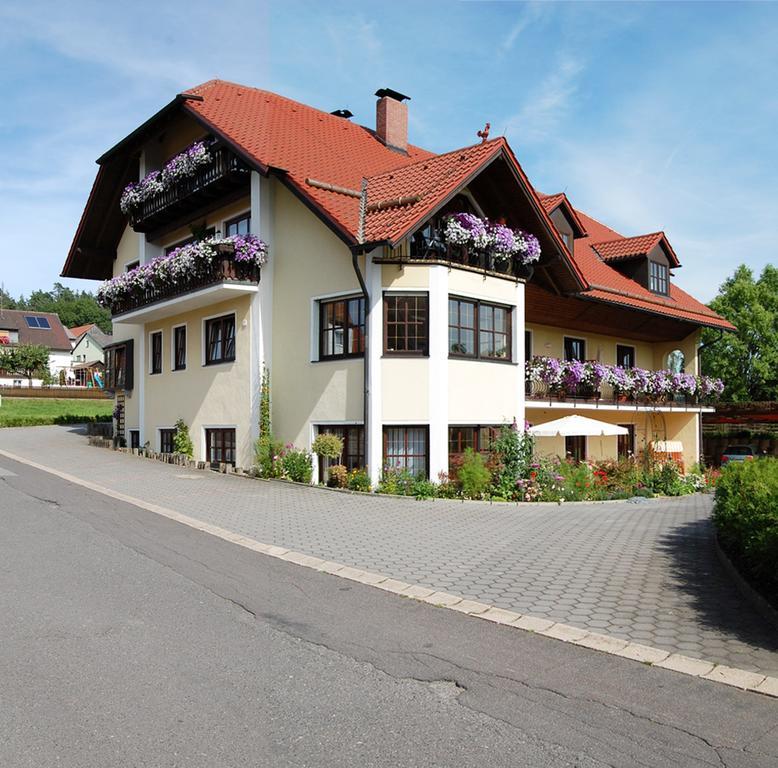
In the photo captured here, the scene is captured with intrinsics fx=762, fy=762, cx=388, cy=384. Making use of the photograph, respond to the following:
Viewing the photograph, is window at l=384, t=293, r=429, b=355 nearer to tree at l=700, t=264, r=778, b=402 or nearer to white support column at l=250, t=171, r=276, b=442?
white support column at l=250, t=171, r=276, b=442

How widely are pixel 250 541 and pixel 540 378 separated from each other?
11.5 meters

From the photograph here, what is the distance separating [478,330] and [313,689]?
13404mm

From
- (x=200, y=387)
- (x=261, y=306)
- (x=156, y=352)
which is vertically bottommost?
(x=200, y=387)

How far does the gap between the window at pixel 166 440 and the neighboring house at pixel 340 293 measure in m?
0.10

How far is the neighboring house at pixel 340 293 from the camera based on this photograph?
16594 mm

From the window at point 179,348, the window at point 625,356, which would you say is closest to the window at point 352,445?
the window at point 179,348

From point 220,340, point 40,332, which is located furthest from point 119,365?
point 40,332

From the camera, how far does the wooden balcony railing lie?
1875 cm

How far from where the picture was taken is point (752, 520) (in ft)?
24.0

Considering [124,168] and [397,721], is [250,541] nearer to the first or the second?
[397,721]

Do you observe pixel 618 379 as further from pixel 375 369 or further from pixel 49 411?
pixel 49 411

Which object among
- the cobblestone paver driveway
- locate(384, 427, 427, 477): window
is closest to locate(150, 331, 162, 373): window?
the cobblestone paver driveway

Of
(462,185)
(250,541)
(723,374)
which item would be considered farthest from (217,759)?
(723,374)

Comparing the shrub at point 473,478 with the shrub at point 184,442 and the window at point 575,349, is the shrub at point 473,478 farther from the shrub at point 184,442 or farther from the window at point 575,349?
the window at point 575,349
